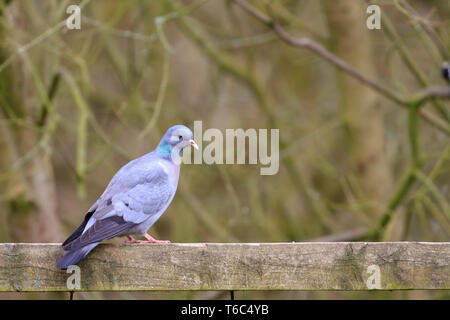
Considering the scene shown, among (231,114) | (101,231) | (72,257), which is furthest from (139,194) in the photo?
(231,114)

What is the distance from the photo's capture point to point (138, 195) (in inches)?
146

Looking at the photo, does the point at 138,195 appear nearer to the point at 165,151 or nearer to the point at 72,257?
the point at 165,151

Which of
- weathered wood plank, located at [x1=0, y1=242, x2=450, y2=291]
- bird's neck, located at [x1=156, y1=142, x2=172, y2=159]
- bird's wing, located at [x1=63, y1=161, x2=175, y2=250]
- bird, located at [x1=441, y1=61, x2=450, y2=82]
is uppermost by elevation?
bird, located at [x1=441, y1=61, x2=450, y2=82]

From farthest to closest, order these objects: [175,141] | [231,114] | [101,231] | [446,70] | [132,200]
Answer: [231,114] → [446,70] → [175,141] → [132,200] → [101,231]

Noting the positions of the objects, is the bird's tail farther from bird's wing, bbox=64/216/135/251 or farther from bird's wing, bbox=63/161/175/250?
bird's wing, bbox=63/161/175/250

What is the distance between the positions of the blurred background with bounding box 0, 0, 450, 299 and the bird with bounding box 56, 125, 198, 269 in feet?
3.09

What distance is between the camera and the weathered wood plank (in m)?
3.07

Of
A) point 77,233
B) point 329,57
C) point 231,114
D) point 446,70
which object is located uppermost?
point 231,114

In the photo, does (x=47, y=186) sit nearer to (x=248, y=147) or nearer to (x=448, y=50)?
(x=248, y=147)

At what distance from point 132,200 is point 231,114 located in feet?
16.1

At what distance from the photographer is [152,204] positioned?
12.3 feet

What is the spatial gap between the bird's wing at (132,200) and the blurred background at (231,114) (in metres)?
1.05

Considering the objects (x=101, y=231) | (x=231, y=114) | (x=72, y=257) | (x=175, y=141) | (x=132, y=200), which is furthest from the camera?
(x=231, y=114)

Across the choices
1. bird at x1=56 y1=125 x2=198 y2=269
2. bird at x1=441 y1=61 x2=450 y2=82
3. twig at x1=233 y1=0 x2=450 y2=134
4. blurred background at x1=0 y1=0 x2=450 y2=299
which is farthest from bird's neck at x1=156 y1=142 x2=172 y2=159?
bird at x1=441 y1=61 x2=450 y2=82
